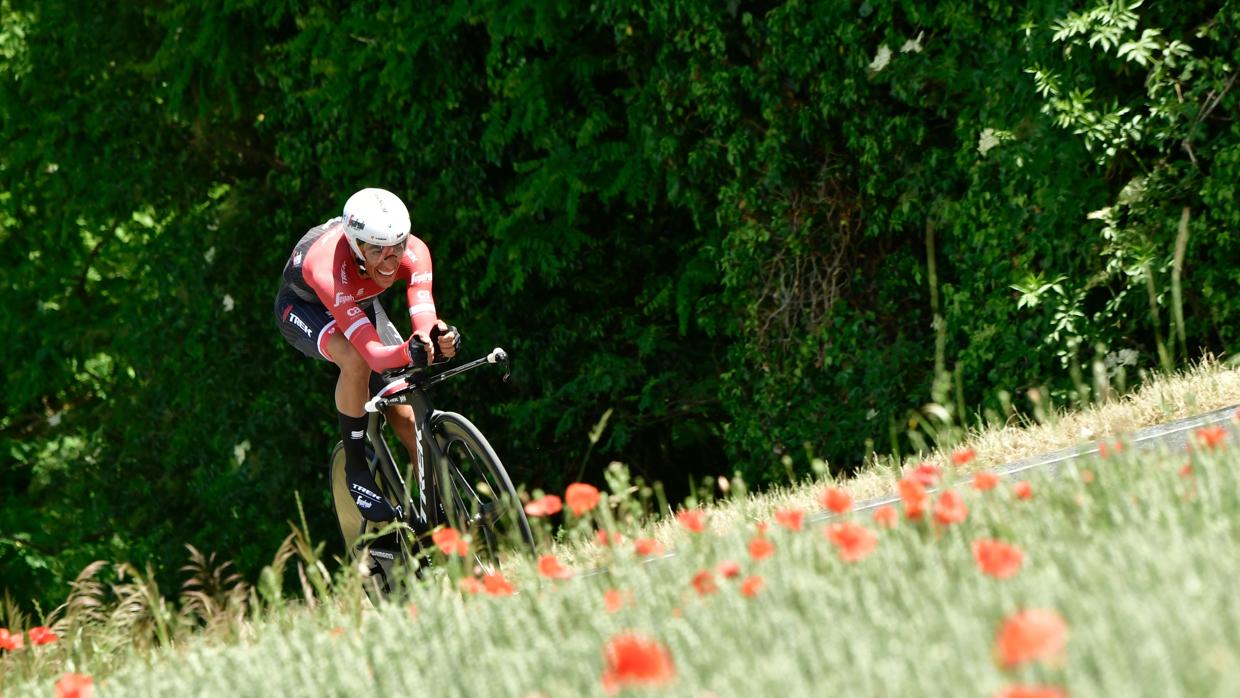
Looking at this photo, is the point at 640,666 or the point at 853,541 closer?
the point at 640,666

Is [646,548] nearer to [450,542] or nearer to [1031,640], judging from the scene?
[450,542]

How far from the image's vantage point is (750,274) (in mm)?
11195

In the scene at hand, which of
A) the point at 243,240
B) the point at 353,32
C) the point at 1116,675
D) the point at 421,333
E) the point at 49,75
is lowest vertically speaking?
the point at 1116,675

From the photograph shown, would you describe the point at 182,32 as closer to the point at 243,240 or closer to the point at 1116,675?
the point at 243,240

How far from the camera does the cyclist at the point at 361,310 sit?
7184mm

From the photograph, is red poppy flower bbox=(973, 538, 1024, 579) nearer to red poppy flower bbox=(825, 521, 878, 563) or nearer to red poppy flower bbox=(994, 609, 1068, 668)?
red poppy flower bbox=(825, 521, 878, 563)

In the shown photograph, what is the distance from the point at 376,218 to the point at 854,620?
14.3 ft

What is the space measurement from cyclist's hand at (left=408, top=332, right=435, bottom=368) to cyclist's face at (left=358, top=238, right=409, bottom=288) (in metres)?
0.45

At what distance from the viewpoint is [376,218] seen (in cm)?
718

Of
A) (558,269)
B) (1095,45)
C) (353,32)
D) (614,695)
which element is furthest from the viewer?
(353,32)

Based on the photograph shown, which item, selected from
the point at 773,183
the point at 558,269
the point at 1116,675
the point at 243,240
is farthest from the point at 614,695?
the point at 243,240

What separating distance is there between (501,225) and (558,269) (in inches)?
A: 22.7

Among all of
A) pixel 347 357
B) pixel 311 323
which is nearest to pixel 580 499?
pixel 347 357

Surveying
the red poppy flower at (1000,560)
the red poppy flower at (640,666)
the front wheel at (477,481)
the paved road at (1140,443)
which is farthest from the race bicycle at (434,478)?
the red poppy flower at (640,666)
